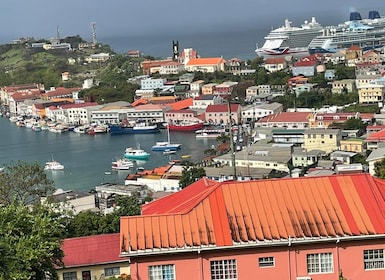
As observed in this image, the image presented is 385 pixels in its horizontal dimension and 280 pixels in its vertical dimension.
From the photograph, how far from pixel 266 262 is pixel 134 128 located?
39.0 feet

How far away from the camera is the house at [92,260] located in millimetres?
3580

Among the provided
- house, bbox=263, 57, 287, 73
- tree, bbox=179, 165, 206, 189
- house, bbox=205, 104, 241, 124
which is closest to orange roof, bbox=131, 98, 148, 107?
house, bbox=205, 104, 241, 124

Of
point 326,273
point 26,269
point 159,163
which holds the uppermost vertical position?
point 26,269

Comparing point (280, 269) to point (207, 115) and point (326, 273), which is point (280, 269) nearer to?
point (326, 273)

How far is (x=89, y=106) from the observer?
1645 centimetres

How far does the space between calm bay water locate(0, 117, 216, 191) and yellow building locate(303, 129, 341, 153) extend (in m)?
1.83

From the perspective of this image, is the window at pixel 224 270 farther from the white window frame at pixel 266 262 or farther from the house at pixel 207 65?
the house at pixel 207 65

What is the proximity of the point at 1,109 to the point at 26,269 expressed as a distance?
727 inches

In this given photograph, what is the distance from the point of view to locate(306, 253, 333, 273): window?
2.79 metres

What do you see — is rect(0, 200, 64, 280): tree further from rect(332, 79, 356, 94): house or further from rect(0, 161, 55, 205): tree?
rect(332, 79, 356, 94): house

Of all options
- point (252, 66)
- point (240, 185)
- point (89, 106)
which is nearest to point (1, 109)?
point (89, 106)

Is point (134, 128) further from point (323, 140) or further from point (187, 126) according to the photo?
point (323, 140)

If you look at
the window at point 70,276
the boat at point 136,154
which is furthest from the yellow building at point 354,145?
the window at point 70,276

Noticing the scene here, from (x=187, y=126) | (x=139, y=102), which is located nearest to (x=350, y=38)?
(x=139, y=102)
